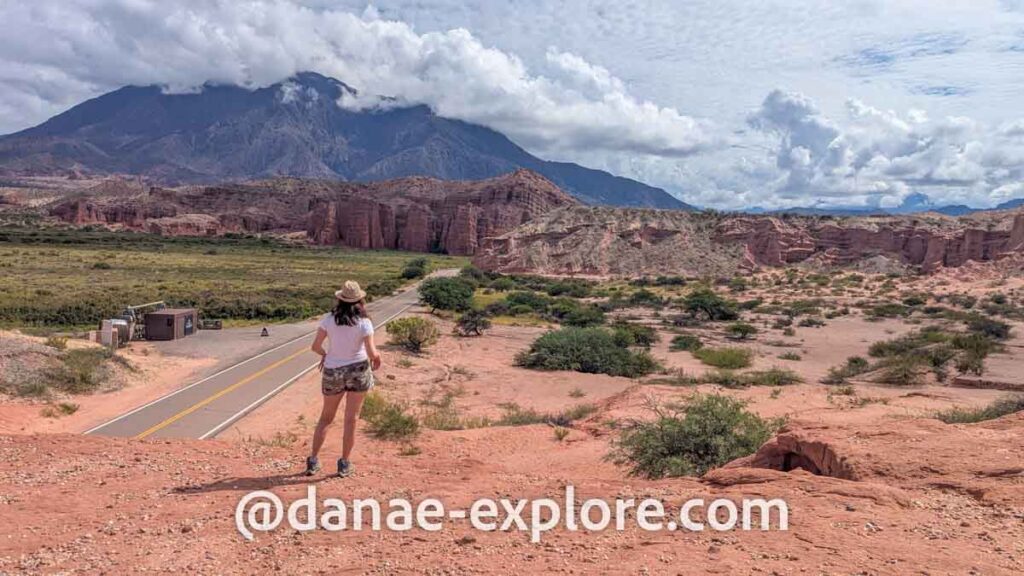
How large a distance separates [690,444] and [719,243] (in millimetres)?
76774

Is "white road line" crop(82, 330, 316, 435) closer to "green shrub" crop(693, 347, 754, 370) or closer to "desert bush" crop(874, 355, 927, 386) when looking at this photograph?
"green shrub" crop(693, 347, 754, 370)

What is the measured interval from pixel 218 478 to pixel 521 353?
66.4 feet

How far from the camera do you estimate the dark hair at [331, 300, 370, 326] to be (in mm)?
6719

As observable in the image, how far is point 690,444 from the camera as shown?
30.4ft

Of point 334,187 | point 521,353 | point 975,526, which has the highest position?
point 334,187

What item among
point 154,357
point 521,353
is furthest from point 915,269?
point 154,357

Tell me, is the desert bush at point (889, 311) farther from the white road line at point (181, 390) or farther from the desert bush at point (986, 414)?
the white road line at point (181, 390)

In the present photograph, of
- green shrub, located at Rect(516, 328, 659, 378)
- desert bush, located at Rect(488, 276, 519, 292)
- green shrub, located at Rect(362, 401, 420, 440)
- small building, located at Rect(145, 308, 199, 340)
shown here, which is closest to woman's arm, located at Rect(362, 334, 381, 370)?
green shrub, located at Rect(362, 401, 420, 440)

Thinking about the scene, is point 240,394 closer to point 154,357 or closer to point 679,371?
point 154,357

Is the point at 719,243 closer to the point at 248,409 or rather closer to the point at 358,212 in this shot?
the point at 358,212

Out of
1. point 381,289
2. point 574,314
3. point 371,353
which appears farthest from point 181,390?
point 381,289

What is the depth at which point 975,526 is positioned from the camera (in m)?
5.04

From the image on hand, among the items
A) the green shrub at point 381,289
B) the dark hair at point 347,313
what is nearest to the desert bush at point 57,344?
the dark hair at point 347,313

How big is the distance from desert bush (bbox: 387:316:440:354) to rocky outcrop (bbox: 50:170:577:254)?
90.7 metres
